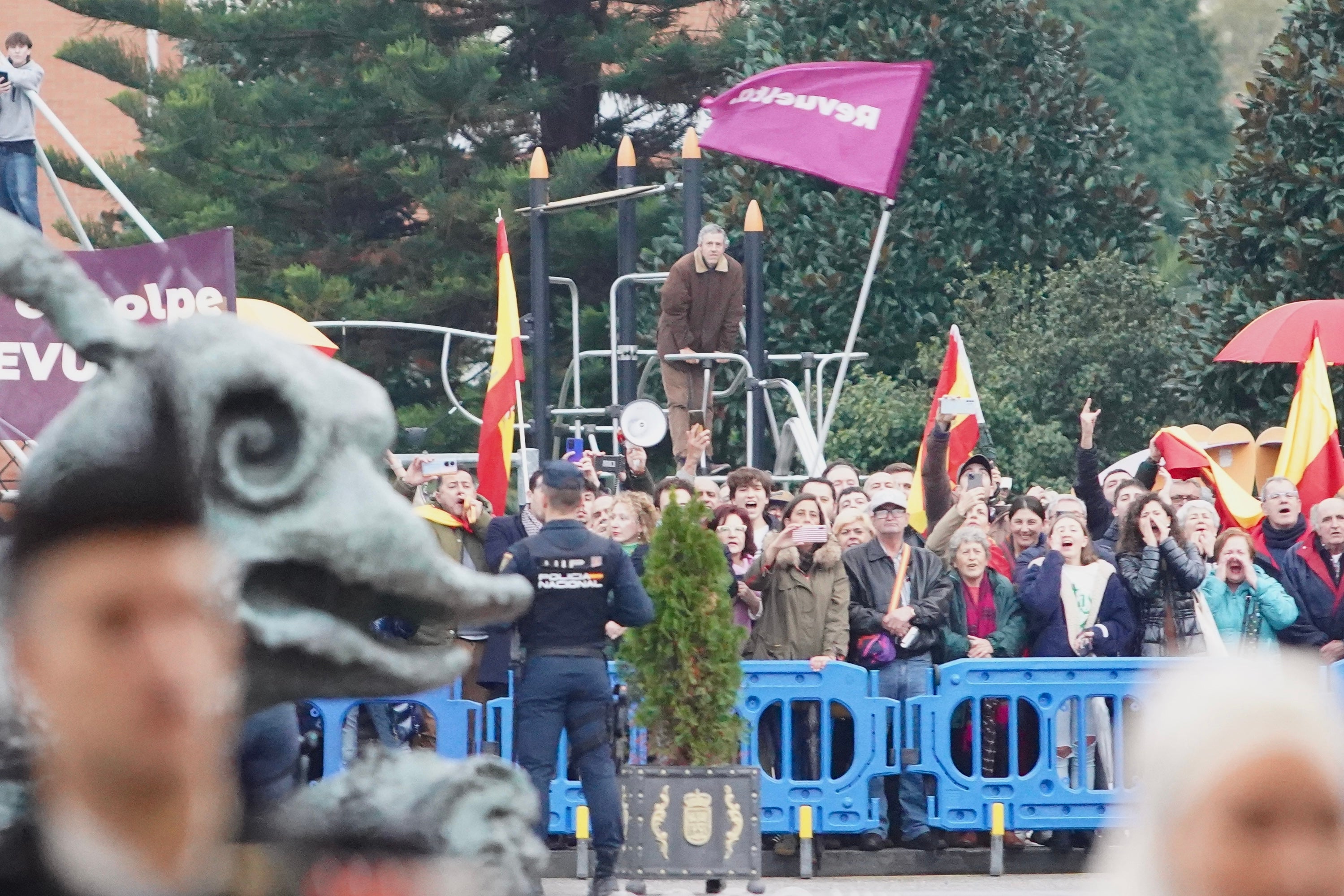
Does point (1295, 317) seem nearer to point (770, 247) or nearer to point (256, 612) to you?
point (770, 247)

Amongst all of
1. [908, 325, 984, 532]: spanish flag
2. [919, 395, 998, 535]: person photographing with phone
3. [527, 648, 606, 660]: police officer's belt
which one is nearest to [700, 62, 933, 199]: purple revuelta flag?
[908, 325, 984, 532]: spanish flag

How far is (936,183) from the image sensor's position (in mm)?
23203

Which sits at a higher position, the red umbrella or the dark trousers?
the red umbrella

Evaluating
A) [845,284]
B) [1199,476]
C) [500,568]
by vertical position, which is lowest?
[500,568]

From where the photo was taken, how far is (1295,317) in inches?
588

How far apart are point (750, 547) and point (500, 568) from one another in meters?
Answer: 1.95

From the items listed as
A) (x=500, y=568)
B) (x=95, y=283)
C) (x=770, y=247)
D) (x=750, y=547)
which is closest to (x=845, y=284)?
(x=770, y=247)

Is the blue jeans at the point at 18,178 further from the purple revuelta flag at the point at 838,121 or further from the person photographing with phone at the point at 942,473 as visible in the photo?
the person photographing with phone at the point at 942,473

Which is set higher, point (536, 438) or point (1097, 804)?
point (536, 438)

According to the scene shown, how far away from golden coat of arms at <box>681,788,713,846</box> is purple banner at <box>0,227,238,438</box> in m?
3.07

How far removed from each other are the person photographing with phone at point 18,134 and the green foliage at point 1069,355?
11.3 metres

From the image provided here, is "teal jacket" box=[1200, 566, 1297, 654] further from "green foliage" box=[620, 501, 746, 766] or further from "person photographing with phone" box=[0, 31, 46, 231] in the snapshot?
"person photographing with phone" box=[0, 31, 46, 231]

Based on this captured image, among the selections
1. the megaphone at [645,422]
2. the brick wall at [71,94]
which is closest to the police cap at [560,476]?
the megaphone at [645,422]

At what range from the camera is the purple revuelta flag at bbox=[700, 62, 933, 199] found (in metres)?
13.3
